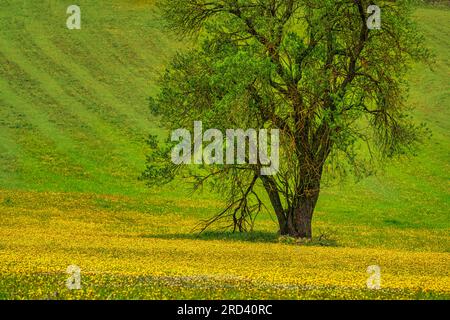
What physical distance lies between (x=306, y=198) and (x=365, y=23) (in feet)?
31.7

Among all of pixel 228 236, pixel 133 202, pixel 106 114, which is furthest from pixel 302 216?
pixel 106 114

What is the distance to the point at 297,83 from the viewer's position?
144 feet

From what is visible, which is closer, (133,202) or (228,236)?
(228,236)

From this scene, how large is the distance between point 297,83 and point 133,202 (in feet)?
79.0

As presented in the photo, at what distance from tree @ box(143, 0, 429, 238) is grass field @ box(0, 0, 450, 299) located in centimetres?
419

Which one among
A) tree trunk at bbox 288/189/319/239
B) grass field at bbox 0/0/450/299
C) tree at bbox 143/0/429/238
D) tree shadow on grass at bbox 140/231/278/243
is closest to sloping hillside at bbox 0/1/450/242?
grass field at bbox 0/0/450/299

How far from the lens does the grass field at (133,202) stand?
25125 millimetres

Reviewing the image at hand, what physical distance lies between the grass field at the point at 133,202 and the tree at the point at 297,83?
4194 millimetres

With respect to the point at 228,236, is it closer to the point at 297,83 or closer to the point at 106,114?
the point at 297,83

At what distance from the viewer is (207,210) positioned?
212 feet

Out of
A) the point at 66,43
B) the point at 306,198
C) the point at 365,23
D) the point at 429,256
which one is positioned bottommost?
the point at 429,256
